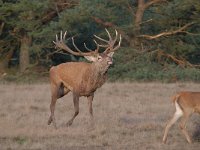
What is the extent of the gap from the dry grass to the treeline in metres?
6.80

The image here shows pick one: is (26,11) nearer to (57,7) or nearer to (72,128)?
(57,7)

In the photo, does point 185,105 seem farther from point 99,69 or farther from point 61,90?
point 61,90

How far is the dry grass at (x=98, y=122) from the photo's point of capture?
11359mm

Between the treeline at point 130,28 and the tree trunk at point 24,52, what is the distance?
0.16ft

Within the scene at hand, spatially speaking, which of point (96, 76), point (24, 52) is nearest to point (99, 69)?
point (96, 76)

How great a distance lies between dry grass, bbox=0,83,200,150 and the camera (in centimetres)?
1136

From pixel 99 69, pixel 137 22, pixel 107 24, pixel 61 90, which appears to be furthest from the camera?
pixel 137 22

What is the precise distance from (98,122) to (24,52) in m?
18.5

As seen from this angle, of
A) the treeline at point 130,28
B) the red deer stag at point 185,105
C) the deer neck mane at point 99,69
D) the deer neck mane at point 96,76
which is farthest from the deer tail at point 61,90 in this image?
the treeline at point 130,28

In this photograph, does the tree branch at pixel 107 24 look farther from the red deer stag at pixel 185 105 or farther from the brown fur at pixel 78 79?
the red deer stag at pixel 185 105

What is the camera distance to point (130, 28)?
96.5 ft

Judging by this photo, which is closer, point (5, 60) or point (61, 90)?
point (61, 90)

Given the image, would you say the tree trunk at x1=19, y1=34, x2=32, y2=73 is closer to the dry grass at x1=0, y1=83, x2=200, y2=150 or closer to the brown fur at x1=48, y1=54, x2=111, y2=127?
the dry grass at x1=0, y1=83, x2=200, y2=150

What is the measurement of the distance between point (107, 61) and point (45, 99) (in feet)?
20.0
